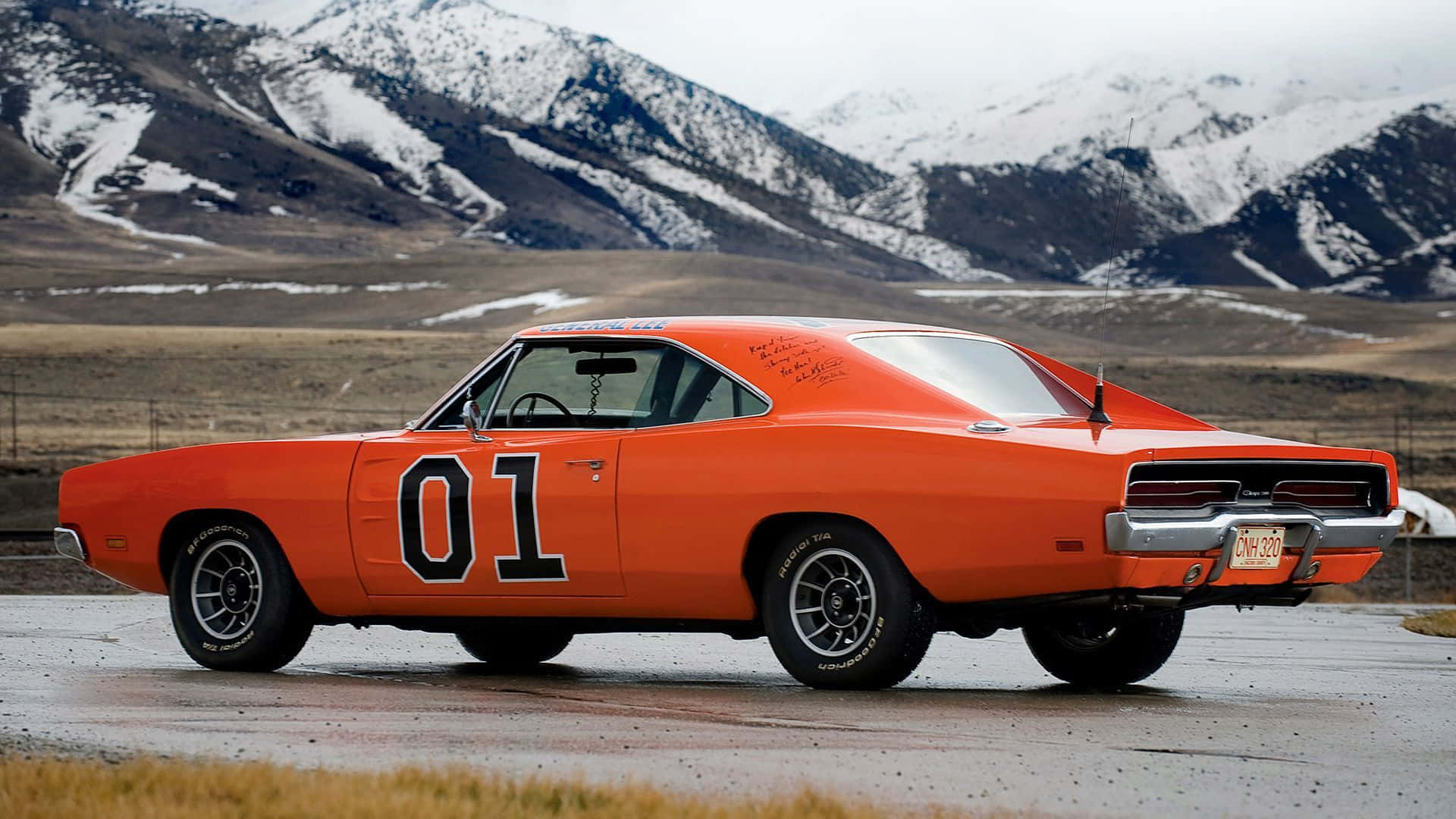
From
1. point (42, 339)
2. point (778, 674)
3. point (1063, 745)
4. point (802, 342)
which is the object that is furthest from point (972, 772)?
point (42, 339)

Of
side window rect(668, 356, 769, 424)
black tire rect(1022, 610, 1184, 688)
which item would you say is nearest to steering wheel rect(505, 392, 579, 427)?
side window rect(668, 356, 769, 424)

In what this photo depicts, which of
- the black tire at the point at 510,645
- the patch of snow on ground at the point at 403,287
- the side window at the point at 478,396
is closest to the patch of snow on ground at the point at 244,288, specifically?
the patch of snow on ground at the point at 403,287

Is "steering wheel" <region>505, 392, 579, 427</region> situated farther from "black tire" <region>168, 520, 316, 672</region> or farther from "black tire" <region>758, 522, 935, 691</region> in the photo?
"black tire" <region>758, 522, 935, 691</region>

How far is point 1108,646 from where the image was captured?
29.2 feet

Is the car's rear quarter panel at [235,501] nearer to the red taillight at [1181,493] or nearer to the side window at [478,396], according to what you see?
the side window at [478,396]

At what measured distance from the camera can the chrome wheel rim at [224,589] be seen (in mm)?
9219

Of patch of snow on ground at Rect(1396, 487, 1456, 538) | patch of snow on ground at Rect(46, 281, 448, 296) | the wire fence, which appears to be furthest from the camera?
patch of snow on ground at Rect(46, 281, 448, 296)

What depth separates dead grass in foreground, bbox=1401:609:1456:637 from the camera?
42.3 ft

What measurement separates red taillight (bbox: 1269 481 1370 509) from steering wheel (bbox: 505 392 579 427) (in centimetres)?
300

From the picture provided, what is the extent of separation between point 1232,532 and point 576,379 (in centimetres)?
310

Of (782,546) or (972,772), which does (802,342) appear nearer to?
(782,546)

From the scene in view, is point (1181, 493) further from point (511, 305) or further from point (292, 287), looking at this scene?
point (292, 287)

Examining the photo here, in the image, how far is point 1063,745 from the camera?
653 cm

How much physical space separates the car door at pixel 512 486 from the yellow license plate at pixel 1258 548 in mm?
2453
